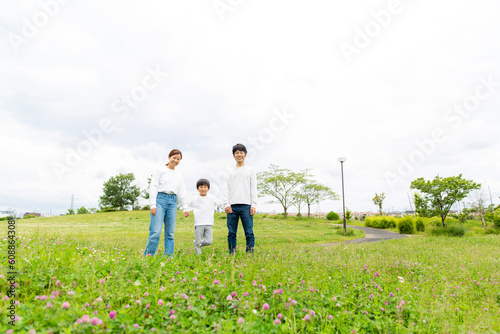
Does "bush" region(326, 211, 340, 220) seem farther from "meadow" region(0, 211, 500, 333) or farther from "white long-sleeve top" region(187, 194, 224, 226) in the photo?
"meadow" region(0, 211, 500, 333)

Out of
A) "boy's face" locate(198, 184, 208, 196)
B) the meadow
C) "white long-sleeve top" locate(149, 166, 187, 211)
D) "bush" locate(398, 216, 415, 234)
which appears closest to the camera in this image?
the meadow

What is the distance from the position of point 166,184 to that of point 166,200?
1.15 ft

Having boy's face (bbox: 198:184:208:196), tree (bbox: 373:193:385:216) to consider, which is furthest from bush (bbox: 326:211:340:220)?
boy's face (bbox: 198:184:208:196)

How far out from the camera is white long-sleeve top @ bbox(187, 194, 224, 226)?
21.0ft

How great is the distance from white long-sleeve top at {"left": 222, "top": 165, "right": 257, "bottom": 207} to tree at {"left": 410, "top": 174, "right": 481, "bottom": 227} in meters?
21.0

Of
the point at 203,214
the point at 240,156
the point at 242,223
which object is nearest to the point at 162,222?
the point at 203,214

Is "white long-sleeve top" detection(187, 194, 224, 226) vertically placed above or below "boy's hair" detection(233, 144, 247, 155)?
below

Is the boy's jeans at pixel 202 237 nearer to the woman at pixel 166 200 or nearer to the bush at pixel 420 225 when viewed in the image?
the woman at pixel 166 200

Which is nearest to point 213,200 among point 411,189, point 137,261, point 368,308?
point 137,261

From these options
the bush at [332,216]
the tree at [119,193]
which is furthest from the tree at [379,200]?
the tree at [119,193]

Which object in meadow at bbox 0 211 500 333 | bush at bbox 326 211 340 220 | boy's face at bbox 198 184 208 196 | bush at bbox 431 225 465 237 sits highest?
boy's face at bbox 198 184 208 196

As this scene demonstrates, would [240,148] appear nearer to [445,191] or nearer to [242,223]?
[242,223]

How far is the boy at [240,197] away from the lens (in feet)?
19.2

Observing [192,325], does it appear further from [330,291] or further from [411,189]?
[411,189]
